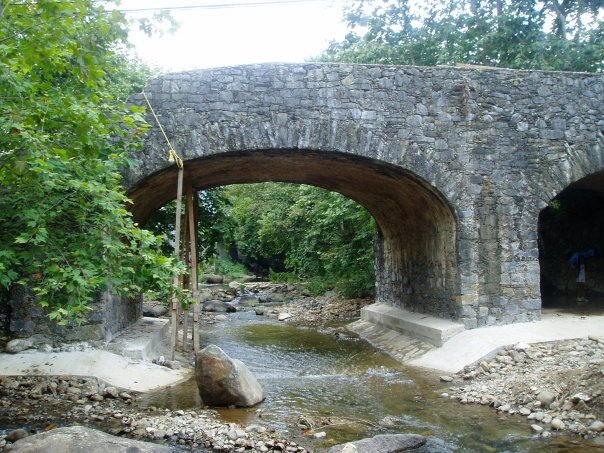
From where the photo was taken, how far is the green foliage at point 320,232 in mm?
15195

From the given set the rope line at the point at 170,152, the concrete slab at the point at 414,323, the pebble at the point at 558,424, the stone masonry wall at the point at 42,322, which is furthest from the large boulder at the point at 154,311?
the pebble at the point at 558,424

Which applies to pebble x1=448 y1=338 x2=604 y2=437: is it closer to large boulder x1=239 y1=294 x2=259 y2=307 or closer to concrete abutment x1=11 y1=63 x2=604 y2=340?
concrete abutment x1=11 y1=63 x2=604 y2=340

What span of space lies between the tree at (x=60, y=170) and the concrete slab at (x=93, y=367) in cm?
199

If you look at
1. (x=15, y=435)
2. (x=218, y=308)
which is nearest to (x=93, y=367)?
(x=15, y=435)

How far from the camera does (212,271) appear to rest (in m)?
27.5

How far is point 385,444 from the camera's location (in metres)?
4.62

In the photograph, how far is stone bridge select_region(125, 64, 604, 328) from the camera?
309 inches

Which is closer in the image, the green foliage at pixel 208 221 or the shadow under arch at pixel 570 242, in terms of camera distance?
the green foliage at pixel 208 221

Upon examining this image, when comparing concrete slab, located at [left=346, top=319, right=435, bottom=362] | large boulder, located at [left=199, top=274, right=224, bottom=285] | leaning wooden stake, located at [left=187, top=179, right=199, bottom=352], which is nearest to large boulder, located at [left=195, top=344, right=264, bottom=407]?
leaning wooden stake, located at [left=187, top=179, right=199, bottom=352]

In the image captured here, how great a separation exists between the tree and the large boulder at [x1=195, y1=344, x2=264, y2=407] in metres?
1.35

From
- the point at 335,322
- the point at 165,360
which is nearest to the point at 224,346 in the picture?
the point at 165,360

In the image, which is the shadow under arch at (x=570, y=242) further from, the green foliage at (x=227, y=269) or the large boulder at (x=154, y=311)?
the green foliage at (x=227, y=269)

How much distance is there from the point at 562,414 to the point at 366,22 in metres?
14.6

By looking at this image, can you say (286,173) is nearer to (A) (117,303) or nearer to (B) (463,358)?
(A) (117,303)
